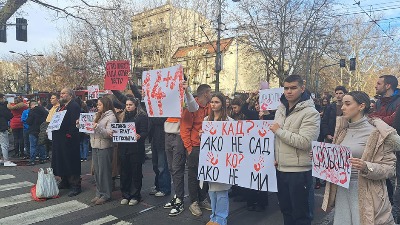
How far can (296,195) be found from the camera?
3523mm

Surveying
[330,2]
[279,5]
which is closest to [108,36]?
[279,5]

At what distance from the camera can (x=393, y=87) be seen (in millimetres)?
5094

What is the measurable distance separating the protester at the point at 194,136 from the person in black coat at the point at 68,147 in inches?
105

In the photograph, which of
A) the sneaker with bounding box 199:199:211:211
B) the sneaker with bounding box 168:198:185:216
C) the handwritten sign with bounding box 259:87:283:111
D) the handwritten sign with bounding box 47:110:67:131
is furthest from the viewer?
the handwritten sign with bounding box 259:87:283:111

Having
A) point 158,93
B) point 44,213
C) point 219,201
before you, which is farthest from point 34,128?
point 219,201

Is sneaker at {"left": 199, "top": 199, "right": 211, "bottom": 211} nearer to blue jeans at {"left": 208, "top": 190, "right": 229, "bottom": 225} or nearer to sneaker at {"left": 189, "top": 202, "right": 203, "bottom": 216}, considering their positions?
sneaker at {"left": 189, "top": 202, "right": 203, "bottom": 216}

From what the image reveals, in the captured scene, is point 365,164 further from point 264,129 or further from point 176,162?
point 176,162

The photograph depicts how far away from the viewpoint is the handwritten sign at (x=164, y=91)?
4914 mm

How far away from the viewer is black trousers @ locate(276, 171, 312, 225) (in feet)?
11.5

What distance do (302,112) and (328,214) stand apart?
2.70 m

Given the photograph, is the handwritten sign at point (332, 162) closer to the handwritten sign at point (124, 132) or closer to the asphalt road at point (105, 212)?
the asphalt road at point (105, 212)

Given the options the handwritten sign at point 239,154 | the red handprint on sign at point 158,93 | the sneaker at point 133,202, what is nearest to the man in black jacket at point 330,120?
the handwritten sign at point 239,154

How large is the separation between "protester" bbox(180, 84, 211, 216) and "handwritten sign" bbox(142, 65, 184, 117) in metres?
0.29

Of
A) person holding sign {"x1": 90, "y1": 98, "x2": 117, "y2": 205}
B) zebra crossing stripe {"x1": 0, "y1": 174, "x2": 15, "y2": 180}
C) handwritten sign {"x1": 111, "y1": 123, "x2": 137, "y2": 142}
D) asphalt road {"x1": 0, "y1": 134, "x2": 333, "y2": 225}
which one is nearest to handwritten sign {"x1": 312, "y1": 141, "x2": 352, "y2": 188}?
asphalt road {"x1": 0, "y1": 134, "x2": 333, "y2": 225}
